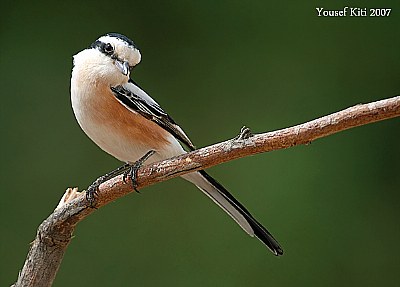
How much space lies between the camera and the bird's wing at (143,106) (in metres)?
1.42

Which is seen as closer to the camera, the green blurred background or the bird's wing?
the bird's wing

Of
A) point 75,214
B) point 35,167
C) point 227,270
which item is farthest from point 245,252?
point 75,214

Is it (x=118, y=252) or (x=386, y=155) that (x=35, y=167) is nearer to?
(x=118, y=252)

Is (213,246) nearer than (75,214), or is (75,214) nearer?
(75,214)

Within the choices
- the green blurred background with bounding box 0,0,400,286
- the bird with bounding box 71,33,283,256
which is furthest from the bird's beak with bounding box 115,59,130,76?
the green blurred background with bounding box 0,0,400,286

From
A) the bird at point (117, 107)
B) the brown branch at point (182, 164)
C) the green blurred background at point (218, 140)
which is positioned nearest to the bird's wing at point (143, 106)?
the bird at point (117, 107)

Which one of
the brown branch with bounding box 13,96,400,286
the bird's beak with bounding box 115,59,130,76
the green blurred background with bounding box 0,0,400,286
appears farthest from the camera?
the green blurred background with bounding box 0,0,400,286

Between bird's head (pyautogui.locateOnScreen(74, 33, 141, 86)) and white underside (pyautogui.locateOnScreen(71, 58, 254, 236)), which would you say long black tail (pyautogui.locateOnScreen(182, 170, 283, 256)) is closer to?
white underside (pyautogui.locateOnScreen(71, 58, 254, 236))

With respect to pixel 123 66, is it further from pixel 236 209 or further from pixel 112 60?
pixel 236 209

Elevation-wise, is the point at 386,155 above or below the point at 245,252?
above

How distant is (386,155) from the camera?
2.14 m

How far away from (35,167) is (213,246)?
2.11 feet

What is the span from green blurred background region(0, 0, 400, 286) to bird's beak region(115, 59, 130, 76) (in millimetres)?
795

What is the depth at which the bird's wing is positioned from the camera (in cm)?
142
